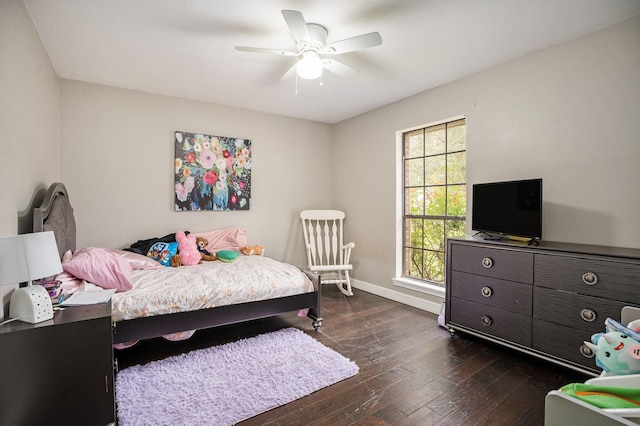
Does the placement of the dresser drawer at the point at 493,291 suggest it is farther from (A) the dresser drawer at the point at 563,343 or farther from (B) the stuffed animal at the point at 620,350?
(B) the stuffed animal at the point at 620,350

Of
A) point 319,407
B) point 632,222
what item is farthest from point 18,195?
point 632,222

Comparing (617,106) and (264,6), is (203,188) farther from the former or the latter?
(617,106)

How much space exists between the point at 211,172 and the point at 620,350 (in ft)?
12.6

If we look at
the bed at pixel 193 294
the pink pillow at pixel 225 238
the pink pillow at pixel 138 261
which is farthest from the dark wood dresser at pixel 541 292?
the pink pillow at pixel 138 261

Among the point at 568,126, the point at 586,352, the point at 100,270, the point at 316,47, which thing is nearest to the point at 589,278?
the point at 586,352

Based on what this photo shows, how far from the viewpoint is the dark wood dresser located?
1930 mm

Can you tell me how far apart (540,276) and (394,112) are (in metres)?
2.44

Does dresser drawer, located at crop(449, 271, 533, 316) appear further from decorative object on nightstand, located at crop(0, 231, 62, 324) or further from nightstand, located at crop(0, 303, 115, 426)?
decorative object on nightstand, located at crop(0, 231, 62, 324)

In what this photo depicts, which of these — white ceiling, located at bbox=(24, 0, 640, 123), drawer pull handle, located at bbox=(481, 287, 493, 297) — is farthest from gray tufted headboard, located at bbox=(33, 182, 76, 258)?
drawer pull handle, located at bbox=(481, 287, 493, 297)

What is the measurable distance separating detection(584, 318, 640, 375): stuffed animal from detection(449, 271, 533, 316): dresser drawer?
2.97 feet

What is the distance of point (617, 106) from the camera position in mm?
2193

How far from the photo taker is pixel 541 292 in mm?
2234

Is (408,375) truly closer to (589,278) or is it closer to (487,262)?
(487,262)

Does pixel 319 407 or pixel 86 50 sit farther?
pixel 86 50
